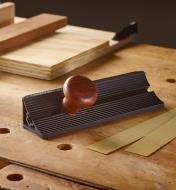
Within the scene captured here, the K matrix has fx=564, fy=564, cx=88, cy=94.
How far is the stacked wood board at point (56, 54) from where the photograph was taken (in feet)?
5.84

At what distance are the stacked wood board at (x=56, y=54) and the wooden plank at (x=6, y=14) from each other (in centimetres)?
19

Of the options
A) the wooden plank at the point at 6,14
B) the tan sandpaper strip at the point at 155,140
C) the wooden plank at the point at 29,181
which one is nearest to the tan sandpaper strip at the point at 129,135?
the tan sandpaper strip at the point at 155,140

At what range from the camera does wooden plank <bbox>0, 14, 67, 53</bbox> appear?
6.29 feet

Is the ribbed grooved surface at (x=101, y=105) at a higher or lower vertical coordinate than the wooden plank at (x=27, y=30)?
lower

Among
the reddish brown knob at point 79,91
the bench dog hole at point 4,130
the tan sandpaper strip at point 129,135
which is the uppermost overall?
the reddish brown knob at point 79,91

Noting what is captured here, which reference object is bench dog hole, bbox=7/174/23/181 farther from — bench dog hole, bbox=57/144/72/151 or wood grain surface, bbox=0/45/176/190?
bench dog hole, bbox=57/144/72/151

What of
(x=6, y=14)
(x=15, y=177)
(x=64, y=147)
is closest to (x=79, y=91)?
(x=64, y=147)

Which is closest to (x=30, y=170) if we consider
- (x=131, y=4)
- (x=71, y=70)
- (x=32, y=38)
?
(x=71, y=70)

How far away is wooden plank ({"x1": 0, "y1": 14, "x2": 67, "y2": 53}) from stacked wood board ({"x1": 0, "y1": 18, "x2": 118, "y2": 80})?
24 mm

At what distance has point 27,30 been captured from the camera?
2.03 m

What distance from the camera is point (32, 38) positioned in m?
2.04

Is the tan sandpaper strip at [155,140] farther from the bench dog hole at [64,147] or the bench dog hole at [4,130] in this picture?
the bench dog hole at [4,130]

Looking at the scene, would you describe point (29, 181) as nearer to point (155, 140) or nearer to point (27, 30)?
point (155, 140)

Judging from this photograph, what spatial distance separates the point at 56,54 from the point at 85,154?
64 centimetres
